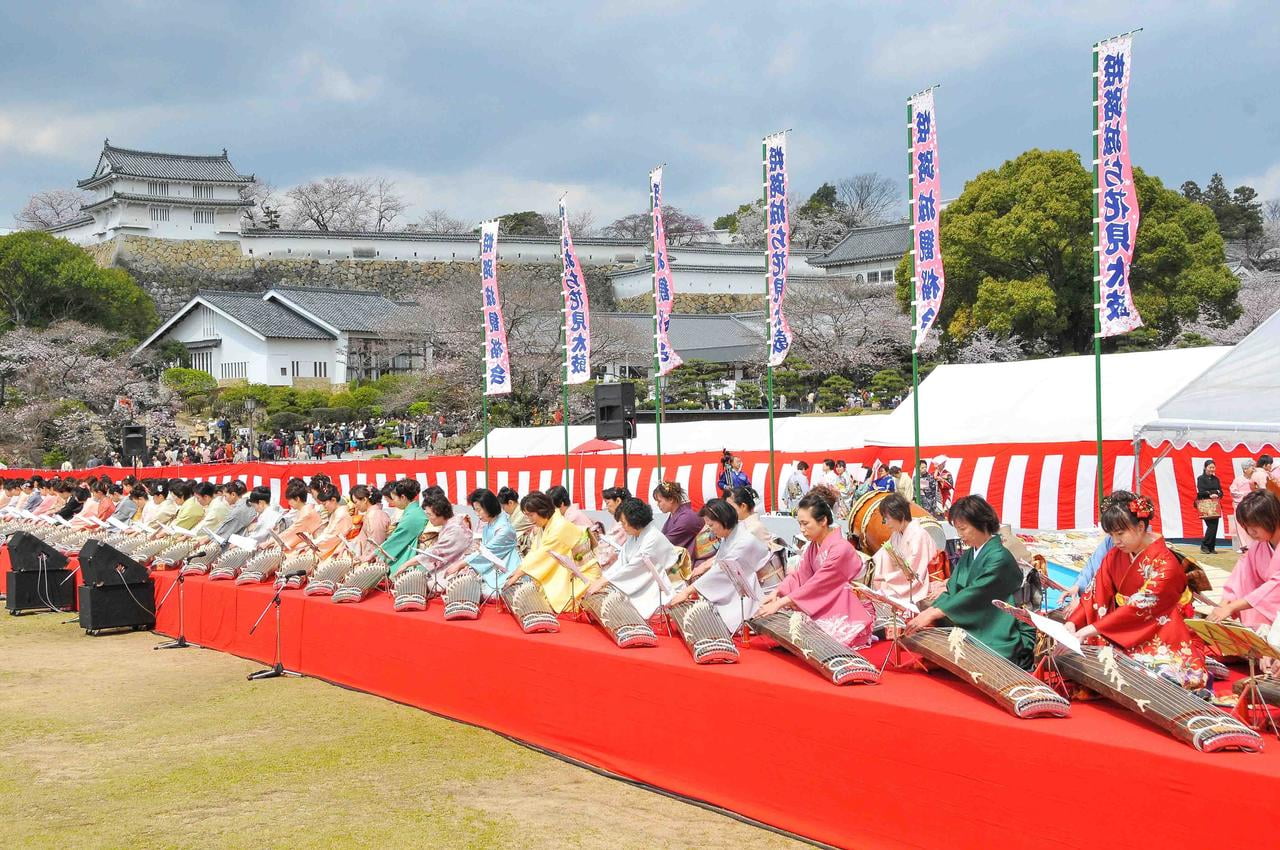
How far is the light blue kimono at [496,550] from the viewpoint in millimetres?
9164

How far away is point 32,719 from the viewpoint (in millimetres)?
8219

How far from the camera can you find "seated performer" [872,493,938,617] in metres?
6.64

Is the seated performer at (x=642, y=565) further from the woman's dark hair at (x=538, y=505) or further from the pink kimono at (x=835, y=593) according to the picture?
the pink kimono at (x=835, y=593)

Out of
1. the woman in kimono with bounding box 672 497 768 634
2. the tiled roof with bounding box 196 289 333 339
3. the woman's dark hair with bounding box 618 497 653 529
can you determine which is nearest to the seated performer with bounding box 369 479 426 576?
the woman's dark hair with bounding box 618 497 653 529

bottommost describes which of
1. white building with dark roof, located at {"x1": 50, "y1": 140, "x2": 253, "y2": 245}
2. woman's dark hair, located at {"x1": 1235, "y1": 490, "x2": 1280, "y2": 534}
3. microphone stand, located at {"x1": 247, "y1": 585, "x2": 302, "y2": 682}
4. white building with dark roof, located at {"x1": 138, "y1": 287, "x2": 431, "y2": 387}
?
microphone stand, located at {"x1": 247, "y1": 585, "x2": 302, "y2": 682}

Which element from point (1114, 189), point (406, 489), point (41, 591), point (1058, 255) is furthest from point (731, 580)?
point (1058, 255)

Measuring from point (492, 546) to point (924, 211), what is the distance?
653cm

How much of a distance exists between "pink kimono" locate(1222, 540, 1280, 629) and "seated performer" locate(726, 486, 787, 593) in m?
2.87

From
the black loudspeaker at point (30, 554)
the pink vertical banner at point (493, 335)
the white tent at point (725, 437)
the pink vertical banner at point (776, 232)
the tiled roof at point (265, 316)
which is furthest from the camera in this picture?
the tiled roof at point (265, 316)

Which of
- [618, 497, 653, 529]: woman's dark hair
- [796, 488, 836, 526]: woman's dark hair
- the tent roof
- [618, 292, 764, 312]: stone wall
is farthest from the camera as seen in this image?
[618, 292, 764, 312]: stone wall

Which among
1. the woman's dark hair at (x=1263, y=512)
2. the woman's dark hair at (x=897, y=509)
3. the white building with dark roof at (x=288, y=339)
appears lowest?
the woman's dark hair at (x=897, y=509)

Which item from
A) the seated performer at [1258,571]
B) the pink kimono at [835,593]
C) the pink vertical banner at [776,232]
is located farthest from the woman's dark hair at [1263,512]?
the pink vertical banner at [776,232]

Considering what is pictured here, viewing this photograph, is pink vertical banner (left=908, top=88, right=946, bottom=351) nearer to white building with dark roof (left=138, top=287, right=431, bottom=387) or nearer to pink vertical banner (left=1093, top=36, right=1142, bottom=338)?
pink vertical banner (left=1093, top=36, right=1142, bottom=338)

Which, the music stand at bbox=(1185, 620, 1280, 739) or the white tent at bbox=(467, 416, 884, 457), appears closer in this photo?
the music stand at bbox=(1185, 620, 1280, 739)
